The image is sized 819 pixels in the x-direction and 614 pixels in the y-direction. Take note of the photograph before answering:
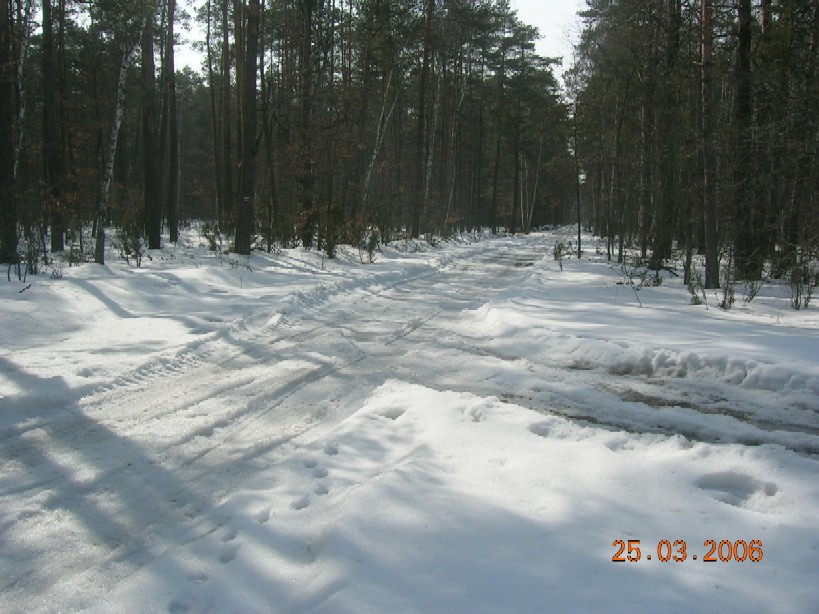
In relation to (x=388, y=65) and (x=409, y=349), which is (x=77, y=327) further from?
(x=388, y=65)

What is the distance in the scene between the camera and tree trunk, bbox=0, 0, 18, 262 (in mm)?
9578

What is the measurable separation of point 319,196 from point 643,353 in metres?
14.8

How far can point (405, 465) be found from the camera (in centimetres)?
342

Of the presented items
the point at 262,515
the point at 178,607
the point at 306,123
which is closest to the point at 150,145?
the point at 306,123

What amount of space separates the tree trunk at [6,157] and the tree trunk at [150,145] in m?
4.94

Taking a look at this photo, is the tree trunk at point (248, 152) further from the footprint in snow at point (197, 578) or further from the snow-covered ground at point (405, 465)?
the footprint in snow at point (197, 578)

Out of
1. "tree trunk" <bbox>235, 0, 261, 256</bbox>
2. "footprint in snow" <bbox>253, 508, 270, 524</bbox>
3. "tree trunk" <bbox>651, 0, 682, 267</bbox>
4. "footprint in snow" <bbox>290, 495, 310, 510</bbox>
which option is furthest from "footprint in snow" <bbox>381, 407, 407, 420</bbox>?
"tree trunk" <bbox>235, 0, 261, 256</bbox>

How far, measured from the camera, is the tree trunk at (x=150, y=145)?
15.4m

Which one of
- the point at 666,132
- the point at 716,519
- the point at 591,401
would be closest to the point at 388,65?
the point at 666,132

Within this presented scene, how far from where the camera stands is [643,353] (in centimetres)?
582

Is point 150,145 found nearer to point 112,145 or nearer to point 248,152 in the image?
point 248,152

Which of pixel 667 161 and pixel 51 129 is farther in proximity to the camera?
pixel 51 129

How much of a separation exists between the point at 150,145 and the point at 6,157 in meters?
6.65

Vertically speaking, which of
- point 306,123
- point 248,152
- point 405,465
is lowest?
point 405,465
